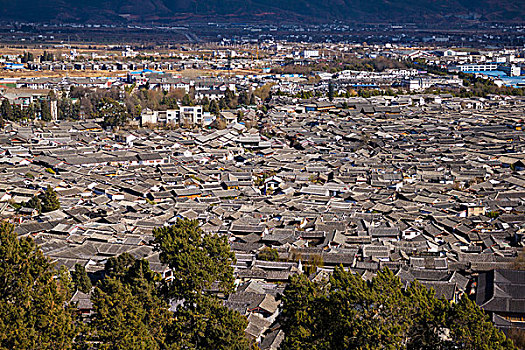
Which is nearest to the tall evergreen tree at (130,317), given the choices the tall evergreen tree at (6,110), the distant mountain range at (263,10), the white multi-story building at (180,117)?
the white multi-story building at (180,117)

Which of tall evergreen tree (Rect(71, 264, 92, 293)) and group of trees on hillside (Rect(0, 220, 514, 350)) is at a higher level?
group of trees on hillside (Rect(0, 220, 514, 350))

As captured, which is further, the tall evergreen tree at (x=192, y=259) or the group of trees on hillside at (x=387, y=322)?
the tall evergreen tree at (x=192, y=259)

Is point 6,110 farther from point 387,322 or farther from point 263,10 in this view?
point 263,10

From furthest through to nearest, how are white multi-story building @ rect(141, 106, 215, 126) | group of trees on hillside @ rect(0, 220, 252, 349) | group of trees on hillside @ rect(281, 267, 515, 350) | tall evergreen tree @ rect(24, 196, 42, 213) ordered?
white multi-story building @ rect(141, 106, 215, 126) → tall evergreen tree @ rect(24, 196, 42, 213) → group of trees on hillside @ rect(0, 220, 252, 349) → group of trees on hillside @ rect(281, 267, 515, 350)

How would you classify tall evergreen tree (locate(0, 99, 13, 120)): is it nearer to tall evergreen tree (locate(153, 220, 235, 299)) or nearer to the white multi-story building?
the white multi-story building

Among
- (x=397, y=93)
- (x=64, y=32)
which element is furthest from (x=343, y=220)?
(x=64, y=32)

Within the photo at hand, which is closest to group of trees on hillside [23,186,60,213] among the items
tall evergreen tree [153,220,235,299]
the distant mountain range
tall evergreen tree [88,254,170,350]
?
tall evergreen tree [153,220,235,299]

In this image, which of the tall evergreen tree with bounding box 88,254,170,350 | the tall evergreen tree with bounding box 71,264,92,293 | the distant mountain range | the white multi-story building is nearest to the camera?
the tall evergreen tree with bounding box 88,254,170,350

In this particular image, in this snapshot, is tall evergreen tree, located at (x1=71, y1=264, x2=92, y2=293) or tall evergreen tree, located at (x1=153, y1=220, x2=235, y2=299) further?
tall evergreen tree, located at (x1=71, y1=264, x2=92, y2=293)

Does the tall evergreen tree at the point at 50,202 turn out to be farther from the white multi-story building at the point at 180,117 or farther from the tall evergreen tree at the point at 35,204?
the white multi-story building at the point at 180,117
